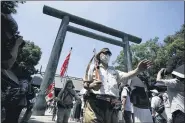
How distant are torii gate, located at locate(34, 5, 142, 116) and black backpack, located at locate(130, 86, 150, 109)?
20.0 ft

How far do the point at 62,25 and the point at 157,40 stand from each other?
25.6 meters

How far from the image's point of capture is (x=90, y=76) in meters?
3.46

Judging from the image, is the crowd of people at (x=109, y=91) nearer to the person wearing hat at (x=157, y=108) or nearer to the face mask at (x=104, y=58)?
the face mask at (x=104, y=58)

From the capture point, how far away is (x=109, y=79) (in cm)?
352

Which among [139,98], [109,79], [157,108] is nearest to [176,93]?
[109,79]

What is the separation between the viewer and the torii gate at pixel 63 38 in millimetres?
12808

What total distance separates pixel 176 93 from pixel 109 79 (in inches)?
49.2

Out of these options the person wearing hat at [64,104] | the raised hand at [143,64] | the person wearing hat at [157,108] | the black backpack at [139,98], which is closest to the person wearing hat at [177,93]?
the raised hand at [143,64]

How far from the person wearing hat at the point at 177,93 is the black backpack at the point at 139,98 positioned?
3658mm

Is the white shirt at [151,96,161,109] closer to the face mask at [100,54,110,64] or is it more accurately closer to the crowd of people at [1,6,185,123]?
the crowd of people at [1,6,185,123]

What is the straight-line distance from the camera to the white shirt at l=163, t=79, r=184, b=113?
3909 mm

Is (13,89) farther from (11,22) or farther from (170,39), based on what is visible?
(170,39)

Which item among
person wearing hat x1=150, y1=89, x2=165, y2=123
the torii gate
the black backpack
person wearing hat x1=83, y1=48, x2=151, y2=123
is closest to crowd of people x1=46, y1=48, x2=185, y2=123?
person wearing hat x1=83, y1=48, x2=151, y2=123

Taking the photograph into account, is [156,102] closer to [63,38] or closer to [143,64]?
[143,64]
